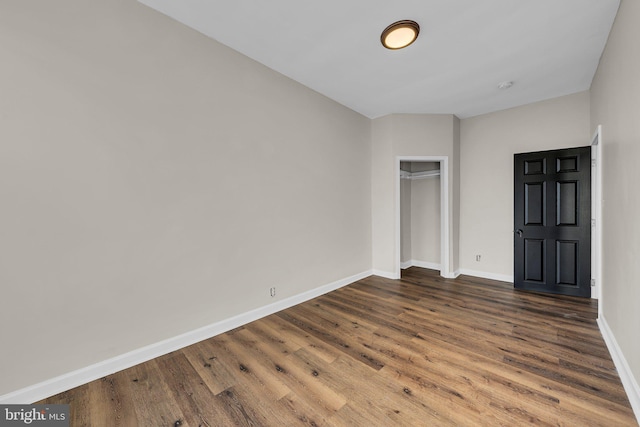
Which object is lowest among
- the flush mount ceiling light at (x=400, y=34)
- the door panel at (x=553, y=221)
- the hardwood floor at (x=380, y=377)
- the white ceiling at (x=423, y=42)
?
the hardwood floor at (x=380, y=377)

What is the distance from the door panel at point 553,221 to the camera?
3514mm

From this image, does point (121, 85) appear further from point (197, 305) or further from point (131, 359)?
point (131, 359)

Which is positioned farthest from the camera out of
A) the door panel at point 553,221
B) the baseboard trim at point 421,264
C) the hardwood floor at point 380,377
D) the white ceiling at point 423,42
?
the baseboard trim at point 421,264

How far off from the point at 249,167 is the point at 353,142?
2.06 m

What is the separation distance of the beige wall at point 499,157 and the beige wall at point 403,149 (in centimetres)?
29

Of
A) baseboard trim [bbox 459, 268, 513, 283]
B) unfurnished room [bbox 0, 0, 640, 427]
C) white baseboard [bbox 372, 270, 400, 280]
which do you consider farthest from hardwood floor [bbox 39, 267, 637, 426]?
white baseboard [bbox 372, 270, 400, 280]

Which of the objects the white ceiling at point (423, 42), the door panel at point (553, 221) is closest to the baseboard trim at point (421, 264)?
the door panel at point (553, 221)

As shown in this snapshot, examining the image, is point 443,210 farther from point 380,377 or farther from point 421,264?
point 380,377

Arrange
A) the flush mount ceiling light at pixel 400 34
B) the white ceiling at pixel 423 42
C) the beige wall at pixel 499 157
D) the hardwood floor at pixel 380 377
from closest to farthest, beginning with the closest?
the hardwood floor at pixel 380 377 < the white ceiling at pixel 423 42 < the flush mount ceiling light at pixel 400 34 < the beige wall at pixel 499 157

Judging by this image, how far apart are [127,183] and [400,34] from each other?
2.65 m

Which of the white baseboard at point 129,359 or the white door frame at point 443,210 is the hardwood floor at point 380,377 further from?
the white door frame at point 443,210

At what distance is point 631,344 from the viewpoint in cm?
177

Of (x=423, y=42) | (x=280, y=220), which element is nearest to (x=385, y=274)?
(x=280, y=220)

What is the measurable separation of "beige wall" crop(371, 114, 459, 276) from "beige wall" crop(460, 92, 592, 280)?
0.29 metres
